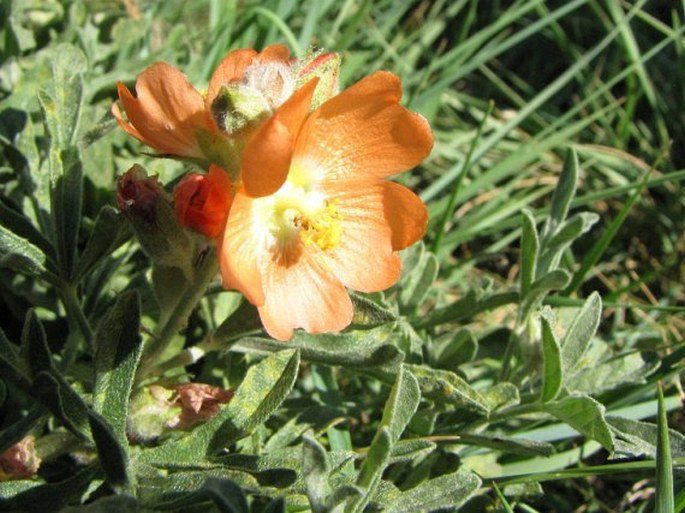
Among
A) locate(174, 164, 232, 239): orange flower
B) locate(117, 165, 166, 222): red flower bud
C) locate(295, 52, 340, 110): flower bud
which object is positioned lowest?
locate(117, 165, 166, 222): red flower bud

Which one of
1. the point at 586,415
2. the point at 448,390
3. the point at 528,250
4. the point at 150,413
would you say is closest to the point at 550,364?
the point at 586,415

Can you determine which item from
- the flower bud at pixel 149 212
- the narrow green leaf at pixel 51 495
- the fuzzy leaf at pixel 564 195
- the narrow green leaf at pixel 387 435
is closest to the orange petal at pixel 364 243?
the narrow green leaf at pixel 387 435

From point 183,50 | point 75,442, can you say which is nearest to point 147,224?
point 75,442

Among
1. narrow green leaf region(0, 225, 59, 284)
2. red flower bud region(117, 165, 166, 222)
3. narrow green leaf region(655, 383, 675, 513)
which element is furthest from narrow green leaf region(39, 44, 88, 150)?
narrow green leaf region(655, 383, 675, 513)

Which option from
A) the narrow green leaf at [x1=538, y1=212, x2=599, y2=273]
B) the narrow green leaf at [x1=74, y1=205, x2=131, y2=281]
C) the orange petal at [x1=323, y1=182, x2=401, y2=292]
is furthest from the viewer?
the narrow green leaf at [x1=538, y1=212, x2=599, y2=273]

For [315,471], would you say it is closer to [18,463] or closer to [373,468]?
[373,468]

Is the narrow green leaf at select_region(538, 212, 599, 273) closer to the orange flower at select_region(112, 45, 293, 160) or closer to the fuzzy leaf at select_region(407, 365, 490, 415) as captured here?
the fuzzy leaf at select_region(407, 365, 490, 415)
